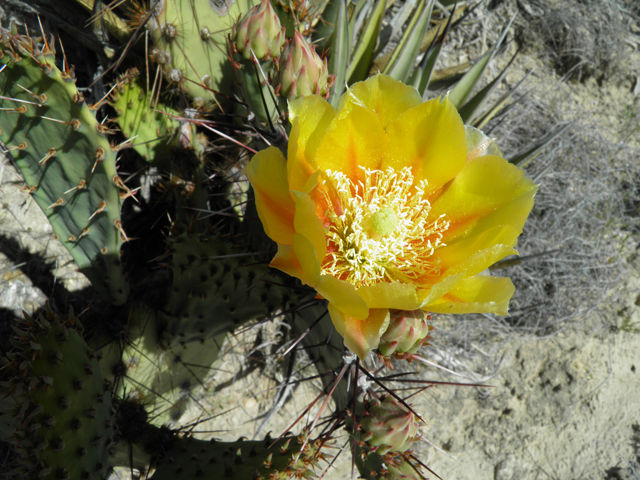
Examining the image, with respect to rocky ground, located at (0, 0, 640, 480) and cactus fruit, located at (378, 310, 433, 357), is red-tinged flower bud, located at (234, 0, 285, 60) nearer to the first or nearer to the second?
cactus fruit, located at (378, 310, 433, 357)

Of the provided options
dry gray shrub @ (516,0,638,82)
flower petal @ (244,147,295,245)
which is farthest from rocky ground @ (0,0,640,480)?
flower petal @ (244,147,295,245)

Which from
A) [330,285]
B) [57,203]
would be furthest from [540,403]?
[57,203]

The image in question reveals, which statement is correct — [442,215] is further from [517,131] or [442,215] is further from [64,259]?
[517,131]

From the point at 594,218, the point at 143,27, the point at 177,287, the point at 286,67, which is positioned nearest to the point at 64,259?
the point at 177,287

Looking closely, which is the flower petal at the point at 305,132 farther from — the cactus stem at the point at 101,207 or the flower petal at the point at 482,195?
the cactus stem at the point at 101,207

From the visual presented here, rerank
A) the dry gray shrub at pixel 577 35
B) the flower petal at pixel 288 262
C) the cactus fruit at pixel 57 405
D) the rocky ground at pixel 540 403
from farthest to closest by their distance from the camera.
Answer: the dry gray shrub at pixel 577 35, the rocky ground at pixel 540 403, the cactus fruit at pixel 57 405, the flower petal at pixel 288 262

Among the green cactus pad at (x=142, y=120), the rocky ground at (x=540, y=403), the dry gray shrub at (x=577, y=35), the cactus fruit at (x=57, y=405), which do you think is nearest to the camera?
the cactus fruit at (x=57, y=405)

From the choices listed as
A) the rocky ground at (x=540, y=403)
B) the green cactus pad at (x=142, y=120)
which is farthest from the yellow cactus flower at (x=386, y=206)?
the rocky ground at (x=540, y=403)

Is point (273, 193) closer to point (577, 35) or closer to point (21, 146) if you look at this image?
point (21, 146)
